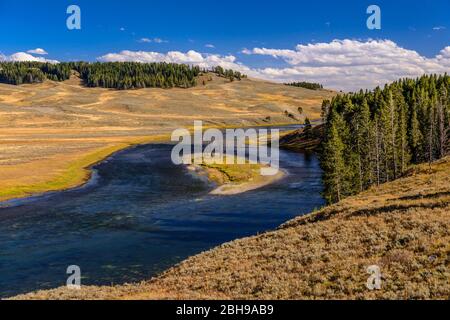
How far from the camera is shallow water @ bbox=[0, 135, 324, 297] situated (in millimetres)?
38062

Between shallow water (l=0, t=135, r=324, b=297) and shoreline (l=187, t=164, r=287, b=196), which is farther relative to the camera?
shoreline (l=187, t=164, r=287, b=196)

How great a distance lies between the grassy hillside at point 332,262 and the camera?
61.2 feet

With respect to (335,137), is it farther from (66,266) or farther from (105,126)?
(105,126)

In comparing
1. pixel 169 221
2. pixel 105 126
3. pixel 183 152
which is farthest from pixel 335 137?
pixel 105 126

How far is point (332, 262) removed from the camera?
882 inches

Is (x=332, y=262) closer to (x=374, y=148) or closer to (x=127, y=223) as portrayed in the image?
(x=127, y=223)

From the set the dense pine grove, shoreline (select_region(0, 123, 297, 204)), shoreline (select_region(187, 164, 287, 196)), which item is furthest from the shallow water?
the dense pine grove

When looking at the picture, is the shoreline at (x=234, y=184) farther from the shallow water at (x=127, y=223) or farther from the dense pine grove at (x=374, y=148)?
the dense pine grove at (x=374, y=148)

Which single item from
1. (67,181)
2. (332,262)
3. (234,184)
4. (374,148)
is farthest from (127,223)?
(374,148)

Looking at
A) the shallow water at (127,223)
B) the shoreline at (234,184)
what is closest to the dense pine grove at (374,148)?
the shallow water at (127,223)

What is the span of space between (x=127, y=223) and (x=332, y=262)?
114 ft

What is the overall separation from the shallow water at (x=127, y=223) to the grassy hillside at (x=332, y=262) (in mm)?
11481

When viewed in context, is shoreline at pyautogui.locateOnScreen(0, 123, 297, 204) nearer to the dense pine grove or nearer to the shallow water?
the shallow water

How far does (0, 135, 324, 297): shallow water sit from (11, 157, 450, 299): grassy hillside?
11.5m
